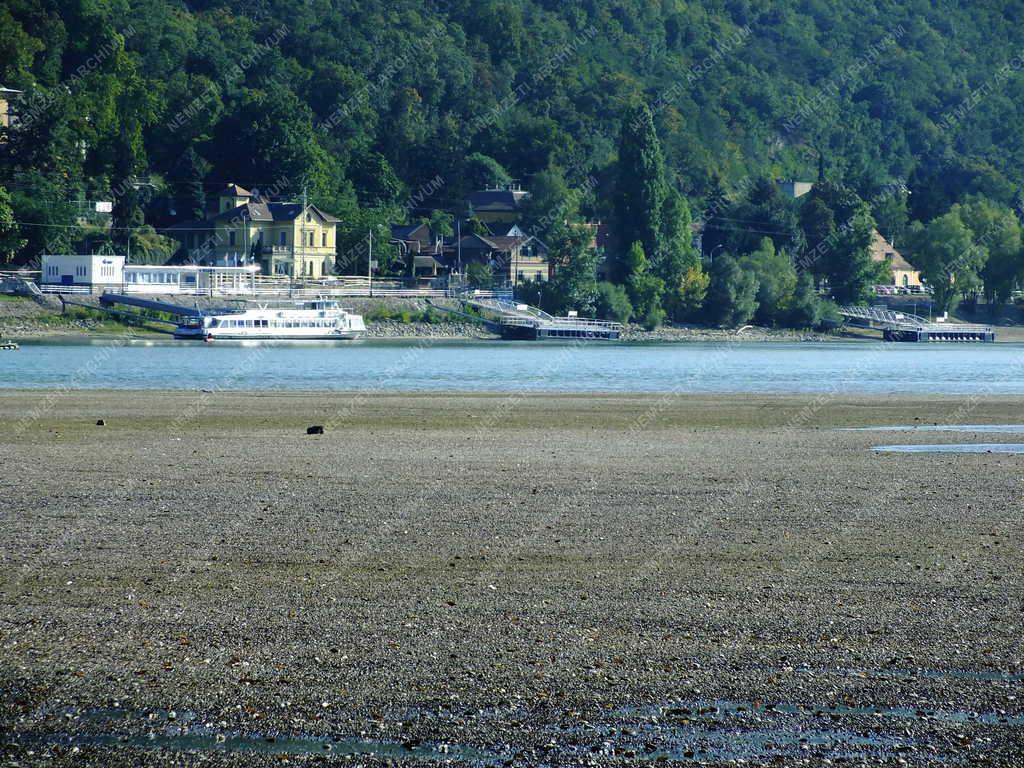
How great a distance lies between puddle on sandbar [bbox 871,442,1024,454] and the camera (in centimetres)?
2397

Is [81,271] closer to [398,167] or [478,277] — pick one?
[478,277]

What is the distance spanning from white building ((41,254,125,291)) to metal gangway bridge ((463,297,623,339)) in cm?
2548

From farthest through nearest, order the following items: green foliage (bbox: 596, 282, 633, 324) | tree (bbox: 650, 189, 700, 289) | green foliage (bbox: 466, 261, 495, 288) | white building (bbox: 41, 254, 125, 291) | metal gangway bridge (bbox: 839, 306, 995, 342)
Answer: metal gangway bridge (bbox: 839, 306, 995, 342) → tree (bbox: 650, 189, 700, 289) → green foliage (bbox: 466, 261, 495, 288) → green foliage (bbox: 596, 282, 633, 324) → white building (bbox: 41, 254, 125, 291)

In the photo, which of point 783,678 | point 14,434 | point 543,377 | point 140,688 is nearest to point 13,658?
point 140,688

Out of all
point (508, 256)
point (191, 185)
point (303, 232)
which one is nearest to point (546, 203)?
point (508, 256)

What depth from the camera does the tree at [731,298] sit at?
117 metres

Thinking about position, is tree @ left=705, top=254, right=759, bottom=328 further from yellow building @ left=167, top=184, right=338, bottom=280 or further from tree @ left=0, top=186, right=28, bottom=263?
tree @ left=0, top=186, right=28, bottom=263

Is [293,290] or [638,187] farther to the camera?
[638,187]

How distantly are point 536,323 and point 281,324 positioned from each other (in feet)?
68.1

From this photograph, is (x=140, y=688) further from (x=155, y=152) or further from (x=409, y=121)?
(x=409, y=121)

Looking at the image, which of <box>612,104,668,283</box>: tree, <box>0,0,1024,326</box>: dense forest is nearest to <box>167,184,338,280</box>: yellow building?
<box>0,0,1024,326</box>: dense forest

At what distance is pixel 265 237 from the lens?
395 ft

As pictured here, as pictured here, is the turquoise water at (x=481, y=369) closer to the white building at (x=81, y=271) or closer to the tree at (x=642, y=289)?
the white building at (x=81, y=271)

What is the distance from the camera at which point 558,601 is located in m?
12.4
